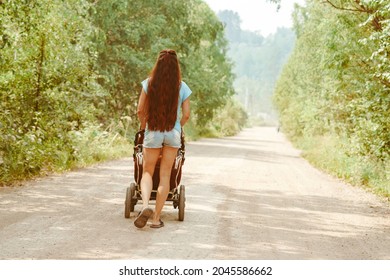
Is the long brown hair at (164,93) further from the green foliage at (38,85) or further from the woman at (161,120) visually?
the green foliage at (38,85)

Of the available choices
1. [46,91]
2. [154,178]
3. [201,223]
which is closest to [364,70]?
[46,91]

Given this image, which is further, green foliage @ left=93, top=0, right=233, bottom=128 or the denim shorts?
green foliage @ left=93, top=0, right=233, bottom=128

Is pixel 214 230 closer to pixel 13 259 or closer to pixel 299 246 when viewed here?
pixel 299 246

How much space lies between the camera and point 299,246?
7.06m

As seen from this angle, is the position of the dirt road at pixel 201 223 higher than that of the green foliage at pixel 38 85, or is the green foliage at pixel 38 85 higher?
the green foliage at pixel 38 85

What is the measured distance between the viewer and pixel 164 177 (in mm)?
7590

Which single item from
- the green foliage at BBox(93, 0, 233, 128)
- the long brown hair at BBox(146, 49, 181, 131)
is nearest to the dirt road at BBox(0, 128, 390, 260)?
the long brown hair at BBox(146, 49, 181, 131)

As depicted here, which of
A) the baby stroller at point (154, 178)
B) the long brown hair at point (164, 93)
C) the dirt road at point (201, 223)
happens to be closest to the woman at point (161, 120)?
the long brown hair at point (164, 93)

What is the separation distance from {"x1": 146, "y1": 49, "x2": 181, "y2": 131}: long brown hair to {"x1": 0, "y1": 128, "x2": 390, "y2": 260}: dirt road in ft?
4.52

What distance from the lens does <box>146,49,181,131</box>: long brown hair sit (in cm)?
724

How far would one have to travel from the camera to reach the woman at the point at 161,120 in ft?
23.8

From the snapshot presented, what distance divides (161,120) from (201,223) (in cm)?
172

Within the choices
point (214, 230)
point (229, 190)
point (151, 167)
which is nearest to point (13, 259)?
point (151, 167)

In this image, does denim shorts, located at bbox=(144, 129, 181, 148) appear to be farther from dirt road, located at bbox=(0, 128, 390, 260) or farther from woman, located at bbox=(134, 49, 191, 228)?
dirt road, located at bbox=(0, 128, 390, 260)
